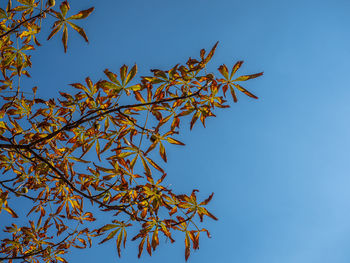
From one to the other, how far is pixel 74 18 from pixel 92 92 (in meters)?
0.47

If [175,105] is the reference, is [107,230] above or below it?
below

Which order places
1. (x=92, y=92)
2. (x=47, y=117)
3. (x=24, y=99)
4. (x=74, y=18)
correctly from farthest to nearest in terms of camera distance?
1. (x=24, y=99)
2. (x=47, y=117)
3. (x=92, y=92)
4. (x=74, y=18)

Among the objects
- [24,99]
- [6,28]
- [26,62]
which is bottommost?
[24,99]

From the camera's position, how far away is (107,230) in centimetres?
170

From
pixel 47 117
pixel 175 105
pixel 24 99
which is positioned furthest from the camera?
pixel 24 99

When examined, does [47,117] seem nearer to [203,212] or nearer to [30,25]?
[30,25]

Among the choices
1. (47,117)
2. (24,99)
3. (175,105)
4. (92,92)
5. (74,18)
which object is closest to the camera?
(74,18)

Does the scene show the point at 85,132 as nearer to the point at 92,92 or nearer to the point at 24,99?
the point at 92,92

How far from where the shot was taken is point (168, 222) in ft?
5.55

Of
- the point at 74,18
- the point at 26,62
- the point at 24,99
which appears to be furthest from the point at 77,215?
the point at 74,18

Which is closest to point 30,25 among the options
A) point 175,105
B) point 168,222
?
point 175,105

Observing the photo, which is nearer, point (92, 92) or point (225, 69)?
point (225, 69)

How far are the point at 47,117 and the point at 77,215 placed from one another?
2.75 feet

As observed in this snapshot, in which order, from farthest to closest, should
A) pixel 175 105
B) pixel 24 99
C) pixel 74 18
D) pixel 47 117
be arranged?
pixel 24 99, pixel 47 117, pixel 175 105, pixel 74 18
